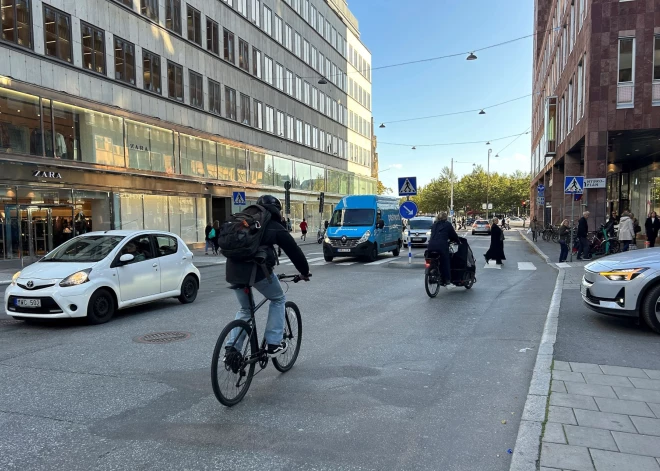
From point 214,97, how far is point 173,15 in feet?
16.6

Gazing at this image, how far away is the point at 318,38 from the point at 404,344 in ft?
143

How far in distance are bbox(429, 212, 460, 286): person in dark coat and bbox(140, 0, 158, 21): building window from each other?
67.5 feet

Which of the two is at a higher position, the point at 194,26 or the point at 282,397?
the point at 194,26

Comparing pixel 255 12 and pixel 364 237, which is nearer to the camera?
pixel 364 237

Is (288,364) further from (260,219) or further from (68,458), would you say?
(68,458)

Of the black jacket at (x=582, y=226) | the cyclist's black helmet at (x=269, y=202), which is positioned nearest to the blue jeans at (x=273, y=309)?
the cyclist's black helmet at (x=269, y=202)

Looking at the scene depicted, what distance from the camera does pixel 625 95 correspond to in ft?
66.7

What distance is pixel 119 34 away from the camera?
869 inches

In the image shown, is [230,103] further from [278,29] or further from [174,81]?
[278,29]

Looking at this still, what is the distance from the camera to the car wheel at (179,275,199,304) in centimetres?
951

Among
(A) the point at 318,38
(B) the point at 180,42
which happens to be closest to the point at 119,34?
(B) the point at 180,42

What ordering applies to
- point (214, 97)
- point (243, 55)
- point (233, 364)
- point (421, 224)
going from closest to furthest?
point (233, 364), point (421, 224), point (214, 97), point (243, 55)

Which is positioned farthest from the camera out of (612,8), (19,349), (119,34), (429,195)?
(429,195)

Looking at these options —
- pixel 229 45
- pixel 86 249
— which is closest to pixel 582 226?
pixel 86 249
